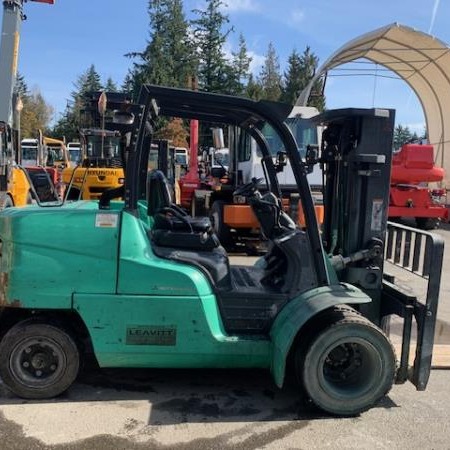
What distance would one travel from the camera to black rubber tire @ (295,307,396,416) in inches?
148

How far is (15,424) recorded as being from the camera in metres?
3.54

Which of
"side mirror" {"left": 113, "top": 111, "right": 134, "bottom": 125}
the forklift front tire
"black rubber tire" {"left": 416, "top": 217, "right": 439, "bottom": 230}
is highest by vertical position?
"side mirror" {"left": 113, "top": 111, "right": 134, "bottom": 125}

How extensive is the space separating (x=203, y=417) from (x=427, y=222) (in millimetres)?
13403

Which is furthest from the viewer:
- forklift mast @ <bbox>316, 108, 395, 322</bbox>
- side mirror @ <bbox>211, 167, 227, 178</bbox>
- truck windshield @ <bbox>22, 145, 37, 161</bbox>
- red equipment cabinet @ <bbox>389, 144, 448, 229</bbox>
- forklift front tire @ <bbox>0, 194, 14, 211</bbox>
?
truck windshield @ <bbox>22, 145, 37, 161</bbox>

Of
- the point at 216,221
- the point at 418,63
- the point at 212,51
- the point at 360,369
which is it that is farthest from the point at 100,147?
the point at 212,51

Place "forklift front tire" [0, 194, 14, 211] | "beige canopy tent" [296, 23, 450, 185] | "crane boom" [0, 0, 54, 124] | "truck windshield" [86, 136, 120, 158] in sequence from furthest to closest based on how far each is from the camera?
"beige canopy tent" [296, 23, 450, 185]
"crane boom" [0, 0, 54, 124]
"truck windshield" [86, 136, 120, 158]
"forklift front tire" [0, 194, 14, 211]

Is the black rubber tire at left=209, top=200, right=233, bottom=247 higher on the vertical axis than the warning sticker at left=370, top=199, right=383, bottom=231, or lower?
lower

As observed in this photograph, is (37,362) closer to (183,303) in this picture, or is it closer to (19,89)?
(183,303)

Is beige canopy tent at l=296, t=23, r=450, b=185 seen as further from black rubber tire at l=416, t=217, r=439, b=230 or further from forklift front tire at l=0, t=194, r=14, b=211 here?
forklift front tire at l=0, t=194, r=14, b=211

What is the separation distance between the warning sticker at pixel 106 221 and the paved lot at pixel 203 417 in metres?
1.27

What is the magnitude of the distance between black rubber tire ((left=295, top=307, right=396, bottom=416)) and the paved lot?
12 cm

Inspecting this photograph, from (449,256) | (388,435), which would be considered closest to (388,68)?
(449,256)

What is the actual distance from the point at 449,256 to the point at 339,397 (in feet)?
28.3

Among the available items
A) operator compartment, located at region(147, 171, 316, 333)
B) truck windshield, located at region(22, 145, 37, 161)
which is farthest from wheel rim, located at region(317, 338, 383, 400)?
truck windshield, located at region(22, 145, 37, 161)
